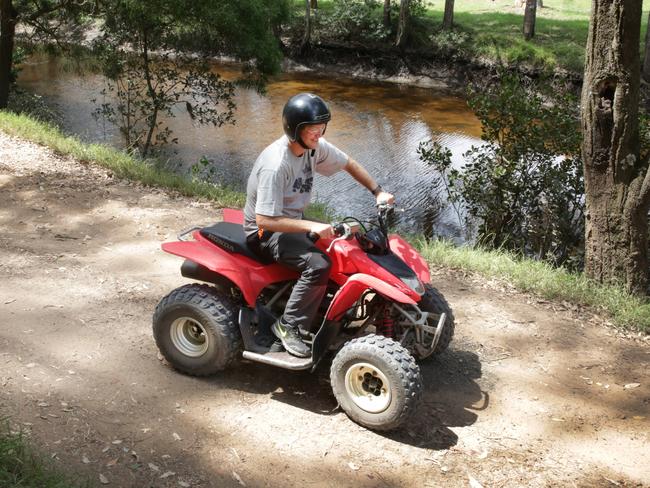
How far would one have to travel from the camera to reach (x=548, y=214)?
9.38 m

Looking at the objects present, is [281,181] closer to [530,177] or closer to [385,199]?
[385,199]

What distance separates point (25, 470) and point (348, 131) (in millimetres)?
16399

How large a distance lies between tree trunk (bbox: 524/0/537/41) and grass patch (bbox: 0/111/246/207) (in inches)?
678

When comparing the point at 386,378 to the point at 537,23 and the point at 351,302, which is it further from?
the point at 537,23

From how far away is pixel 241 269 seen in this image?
15.8ft

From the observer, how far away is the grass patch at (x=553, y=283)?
6.47 m

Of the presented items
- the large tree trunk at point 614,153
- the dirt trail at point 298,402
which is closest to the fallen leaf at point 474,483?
the dirt trail at point 298,402

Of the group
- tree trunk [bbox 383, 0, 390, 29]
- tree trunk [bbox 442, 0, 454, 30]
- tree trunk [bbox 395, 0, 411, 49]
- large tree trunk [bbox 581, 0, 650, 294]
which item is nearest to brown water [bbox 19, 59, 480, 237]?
tree trunk [bbox 395, 0, 411, 49]

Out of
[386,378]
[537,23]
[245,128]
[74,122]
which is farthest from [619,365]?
[537,23]

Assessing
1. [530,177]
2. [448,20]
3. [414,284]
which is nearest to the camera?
[414,284]

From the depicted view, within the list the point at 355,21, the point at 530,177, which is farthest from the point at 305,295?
the point at 355,21

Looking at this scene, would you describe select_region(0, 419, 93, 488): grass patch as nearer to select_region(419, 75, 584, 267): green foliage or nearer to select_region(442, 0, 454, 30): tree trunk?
select_region(419, 75, 584, 267): green foliage

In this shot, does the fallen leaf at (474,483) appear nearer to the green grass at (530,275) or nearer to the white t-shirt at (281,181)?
the white t-shirt at (281,181)

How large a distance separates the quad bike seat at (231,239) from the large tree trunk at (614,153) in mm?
3831
